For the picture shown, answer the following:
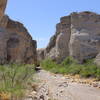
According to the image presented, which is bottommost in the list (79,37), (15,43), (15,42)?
(15,43)

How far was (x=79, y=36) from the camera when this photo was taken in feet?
136

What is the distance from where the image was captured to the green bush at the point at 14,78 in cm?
1182

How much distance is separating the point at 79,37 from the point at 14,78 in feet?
93.7

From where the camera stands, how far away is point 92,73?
106 ft

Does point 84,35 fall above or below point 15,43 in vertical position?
above

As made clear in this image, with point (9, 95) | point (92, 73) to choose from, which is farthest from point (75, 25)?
point (9, 95)

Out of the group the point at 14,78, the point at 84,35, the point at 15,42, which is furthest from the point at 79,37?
the point at 14,78

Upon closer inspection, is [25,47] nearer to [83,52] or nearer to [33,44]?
[33,44]

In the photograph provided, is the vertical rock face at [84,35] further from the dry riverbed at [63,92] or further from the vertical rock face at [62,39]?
the dry riverbed at [63,92]

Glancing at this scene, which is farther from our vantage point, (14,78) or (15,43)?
(15,43)

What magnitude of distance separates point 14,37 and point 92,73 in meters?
19.3

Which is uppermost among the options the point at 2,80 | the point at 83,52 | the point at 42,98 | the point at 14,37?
the point at 14,37

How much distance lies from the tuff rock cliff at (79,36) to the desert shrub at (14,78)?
2508 cm

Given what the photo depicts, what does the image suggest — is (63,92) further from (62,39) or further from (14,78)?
(62,39)
